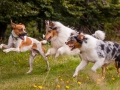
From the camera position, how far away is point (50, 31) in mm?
11492

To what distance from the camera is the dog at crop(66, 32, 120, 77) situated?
10148 millimetres

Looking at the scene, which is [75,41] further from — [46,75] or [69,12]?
[69,12]

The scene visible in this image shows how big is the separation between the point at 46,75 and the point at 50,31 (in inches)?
76.1

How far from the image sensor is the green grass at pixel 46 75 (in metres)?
9.24

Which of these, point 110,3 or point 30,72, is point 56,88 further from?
point 110,3

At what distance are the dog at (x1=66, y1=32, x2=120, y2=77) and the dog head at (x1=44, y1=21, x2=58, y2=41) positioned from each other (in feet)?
3.83

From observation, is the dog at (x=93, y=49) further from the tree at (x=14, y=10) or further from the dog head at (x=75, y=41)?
the tree at (x=14, y=10)

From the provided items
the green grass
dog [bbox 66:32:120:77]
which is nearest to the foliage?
the green grass

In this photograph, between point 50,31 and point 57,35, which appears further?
point 57,35

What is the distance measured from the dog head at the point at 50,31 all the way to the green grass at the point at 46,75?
1216 mm

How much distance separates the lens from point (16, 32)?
1202 cm

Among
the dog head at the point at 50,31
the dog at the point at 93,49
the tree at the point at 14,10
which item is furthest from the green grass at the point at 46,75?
the tree at the point at 14,10

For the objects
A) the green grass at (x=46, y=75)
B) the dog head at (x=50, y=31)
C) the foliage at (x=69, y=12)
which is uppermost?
the dog head at (x=50, y=31)

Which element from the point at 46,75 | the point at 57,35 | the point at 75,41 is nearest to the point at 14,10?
the point at 57,35
